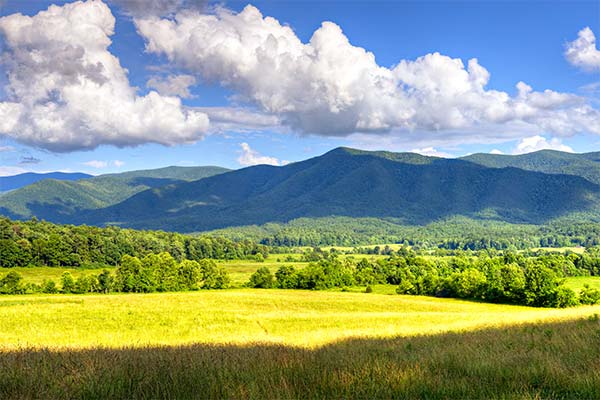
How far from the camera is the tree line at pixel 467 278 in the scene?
261 feet

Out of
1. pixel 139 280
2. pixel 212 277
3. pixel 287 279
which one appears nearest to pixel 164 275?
pixel 139 280

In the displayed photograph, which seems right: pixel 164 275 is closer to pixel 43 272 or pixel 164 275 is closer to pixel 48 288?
pixel 48 288

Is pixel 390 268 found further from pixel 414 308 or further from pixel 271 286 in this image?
pixel 414 308

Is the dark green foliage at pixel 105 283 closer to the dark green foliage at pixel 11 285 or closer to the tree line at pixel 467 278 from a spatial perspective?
the dark green foliage at pixel 11 285

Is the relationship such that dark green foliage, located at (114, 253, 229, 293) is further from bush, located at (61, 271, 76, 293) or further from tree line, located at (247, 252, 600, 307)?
tree line, located at (247, 252, 600, 307)

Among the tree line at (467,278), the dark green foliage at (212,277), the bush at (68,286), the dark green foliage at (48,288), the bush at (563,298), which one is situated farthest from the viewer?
the dark green foliage at (212,277)

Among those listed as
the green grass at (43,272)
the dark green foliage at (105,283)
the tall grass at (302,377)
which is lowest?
the green grass at (43,272)

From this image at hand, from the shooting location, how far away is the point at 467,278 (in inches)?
3696

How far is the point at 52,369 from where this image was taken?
8266 millimetres

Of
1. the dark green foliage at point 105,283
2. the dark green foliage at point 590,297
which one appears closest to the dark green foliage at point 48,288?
the dark green foliage at point 105,283

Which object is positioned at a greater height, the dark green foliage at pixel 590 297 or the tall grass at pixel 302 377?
the tall grass at pixel 302 377

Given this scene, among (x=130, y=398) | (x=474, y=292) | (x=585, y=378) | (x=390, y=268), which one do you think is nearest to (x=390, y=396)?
(x=585, y=378)

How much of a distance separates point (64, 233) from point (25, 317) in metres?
137

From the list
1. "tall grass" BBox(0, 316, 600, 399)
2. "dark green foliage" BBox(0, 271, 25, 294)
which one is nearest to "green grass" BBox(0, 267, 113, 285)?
"dark green foliage" BBox(0, 271, 25, 294)
